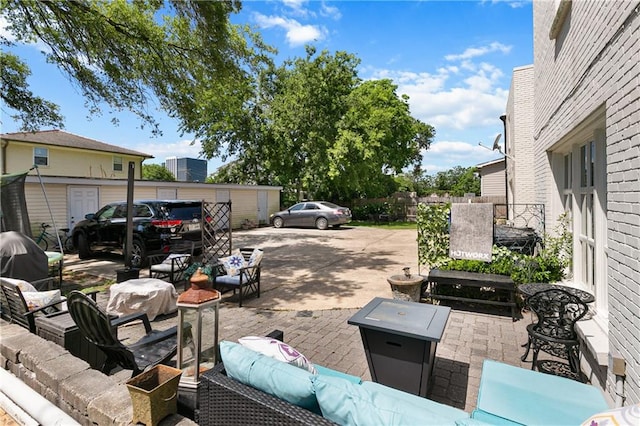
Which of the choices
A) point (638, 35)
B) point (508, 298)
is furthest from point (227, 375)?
point (508, 298)

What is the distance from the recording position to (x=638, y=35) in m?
1.97

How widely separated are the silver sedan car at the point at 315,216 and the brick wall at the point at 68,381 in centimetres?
1373

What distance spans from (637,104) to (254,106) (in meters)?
20.2

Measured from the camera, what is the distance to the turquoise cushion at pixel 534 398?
1.84 meters

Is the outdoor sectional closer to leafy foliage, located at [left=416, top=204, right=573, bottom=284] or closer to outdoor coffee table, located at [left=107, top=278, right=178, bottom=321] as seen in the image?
leafy foliage, located at [left=416, top=204, right=573, bottom=284]

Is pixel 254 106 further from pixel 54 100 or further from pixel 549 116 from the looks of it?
pixel 549 116

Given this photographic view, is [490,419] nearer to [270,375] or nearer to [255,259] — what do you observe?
[270,375]

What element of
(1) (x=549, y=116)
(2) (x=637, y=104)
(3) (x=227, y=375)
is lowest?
(3) (x=227, y=375)

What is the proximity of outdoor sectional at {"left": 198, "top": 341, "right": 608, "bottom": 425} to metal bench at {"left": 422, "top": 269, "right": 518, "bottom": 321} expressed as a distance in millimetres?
2687

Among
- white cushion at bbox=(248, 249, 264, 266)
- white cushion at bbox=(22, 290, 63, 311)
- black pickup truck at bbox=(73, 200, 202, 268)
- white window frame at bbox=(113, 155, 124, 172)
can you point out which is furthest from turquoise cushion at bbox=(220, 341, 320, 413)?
white window frame at bbox=(113, 155, 124, 172)

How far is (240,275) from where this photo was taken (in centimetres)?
527

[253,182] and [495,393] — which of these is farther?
[253,182]

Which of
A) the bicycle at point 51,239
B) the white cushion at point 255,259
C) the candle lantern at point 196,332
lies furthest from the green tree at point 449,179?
the candle lantern at point 196,332

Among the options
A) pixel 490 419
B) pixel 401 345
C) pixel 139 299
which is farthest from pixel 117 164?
pixel 490 419
